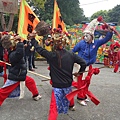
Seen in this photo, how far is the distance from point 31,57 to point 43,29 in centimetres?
477

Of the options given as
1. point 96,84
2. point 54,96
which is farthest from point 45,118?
point 96,84

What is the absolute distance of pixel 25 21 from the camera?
191 inches

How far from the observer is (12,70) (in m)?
3.51

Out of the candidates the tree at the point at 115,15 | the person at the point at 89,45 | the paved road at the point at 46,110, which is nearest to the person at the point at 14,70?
the paved road at the point at 46,110

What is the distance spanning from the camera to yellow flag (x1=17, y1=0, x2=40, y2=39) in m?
4.68

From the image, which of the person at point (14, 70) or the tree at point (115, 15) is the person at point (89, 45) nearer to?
the person at point (14, 70)

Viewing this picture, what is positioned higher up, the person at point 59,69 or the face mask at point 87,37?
the face mask at point 87,37

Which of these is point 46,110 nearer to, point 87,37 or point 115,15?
point 87,37

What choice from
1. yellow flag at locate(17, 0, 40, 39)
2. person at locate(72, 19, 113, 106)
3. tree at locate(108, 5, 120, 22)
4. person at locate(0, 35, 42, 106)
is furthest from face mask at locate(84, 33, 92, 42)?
tree at locate(108, 5, 120, 22)

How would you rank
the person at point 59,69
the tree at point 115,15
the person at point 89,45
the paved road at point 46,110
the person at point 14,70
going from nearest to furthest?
the person at point 59,69 < the person at point 14,70 < the paved road at point 46,110 < the person at point 89,45 < the tree at point 115,15

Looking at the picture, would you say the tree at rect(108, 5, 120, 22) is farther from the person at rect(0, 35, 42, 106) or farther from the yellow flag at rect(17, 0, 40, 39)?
the person at rect(0, 35, 42, 106)

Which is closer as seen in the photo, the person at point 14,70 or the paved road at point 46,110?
the person at point 14,70

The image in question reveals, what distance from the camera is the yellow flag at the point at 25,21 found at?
4676 mm

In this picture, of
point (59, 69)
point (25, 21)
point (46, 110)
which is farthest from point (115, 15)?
point (59, 69)
